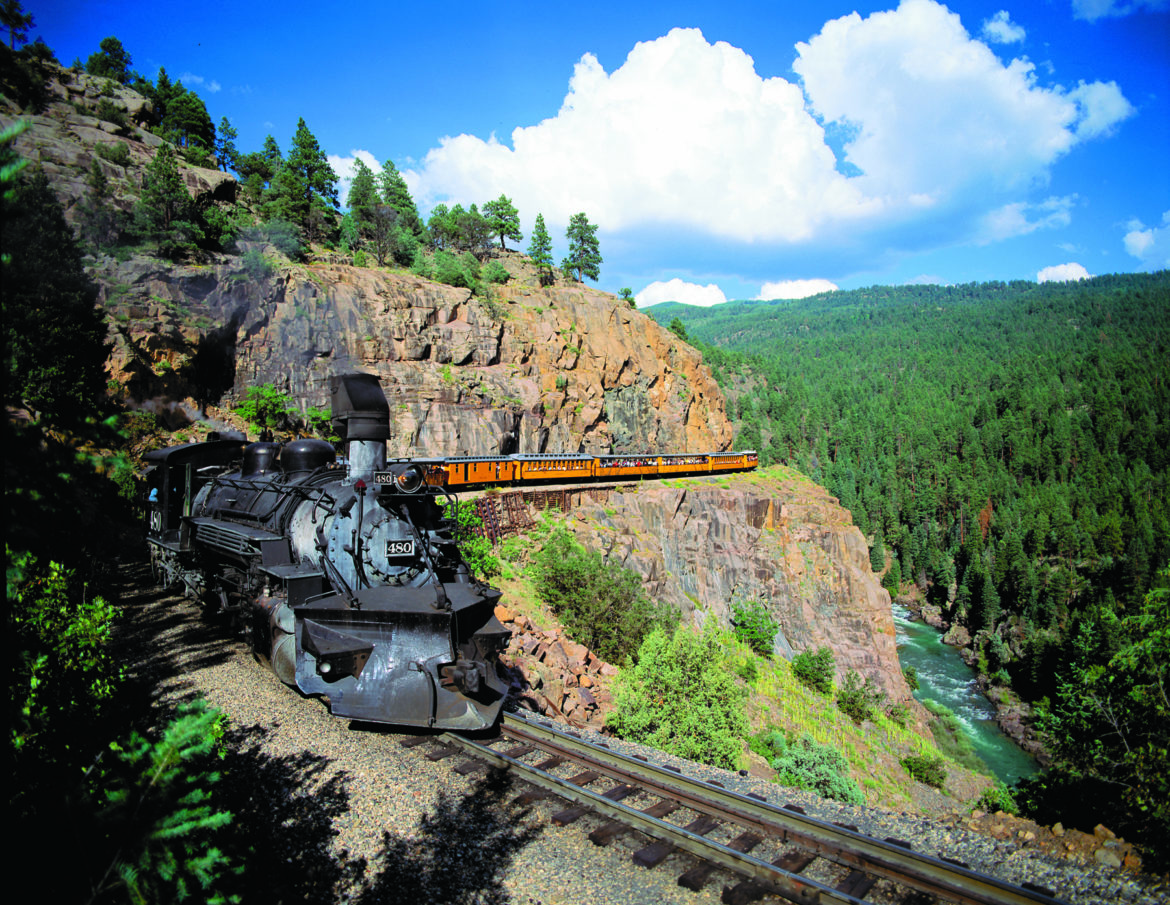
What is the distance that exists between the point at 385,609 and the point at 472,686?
1.51m

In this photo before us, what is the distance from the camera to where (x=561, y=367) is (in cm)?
4069

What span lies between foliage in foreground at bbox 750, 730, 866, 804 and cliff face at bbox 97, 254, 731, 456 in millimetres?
21202

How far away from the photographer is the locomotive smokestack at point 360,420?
9195 mm

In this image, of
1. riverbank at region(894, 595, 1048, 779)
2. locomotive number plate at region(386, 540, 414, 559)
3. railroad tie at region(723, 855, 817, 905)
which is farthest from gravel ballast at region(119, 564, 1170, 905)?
riverbank at region(894, 595, 1048, 779)

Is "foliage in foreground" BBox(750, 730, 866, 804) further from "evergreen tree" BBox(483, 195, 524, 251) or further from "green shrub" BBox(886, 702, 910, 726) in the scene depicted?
"evergreen tree" BBox(483, 195, 524, 251)

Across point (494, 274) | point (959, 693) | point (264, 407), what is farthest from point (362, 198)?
point (959, 693)

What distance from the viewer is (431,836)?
5.77m

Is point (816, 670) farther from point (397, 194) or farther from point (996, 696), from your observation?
point (397, 194)

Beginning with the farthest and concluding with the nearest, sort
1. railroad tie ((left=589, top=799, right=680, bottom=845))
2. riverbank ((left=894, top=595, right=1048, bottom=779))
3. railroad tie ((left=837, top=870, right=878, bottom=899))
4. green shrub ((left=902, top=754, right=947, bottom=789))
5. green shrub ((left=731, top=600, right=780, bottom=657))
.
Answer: riverbank ((left=894, top=595, right=1048, bottom=779)) → green shrub ((left=731, top=600, right=780, bottom=657)) → green shrub ((left=902, top=754, right=947, bottom=789)) → railroad tie ((left=589, top=799, right=680, bottom=845)) → railroad tie ((left=837, top=870, right=878, bottom=899))

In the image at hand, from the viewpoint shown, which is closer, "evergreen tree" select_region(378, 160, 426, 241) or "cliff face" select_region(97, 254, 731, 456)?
"cliff face" select_region(97, 254, 731, 456)

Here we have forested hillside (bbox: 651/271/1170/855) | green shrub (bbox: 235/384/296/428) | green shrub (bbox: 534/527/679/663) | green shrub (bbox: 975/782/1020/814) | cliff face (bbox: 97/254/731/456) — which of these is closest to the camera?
green shrub (bbox: 975/782/1020/814)

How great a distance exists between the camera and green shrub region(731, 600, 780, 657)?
99.2ft

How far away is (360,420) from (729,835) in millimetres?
7595

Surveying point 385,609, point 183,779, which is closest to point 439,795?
point 385,609
